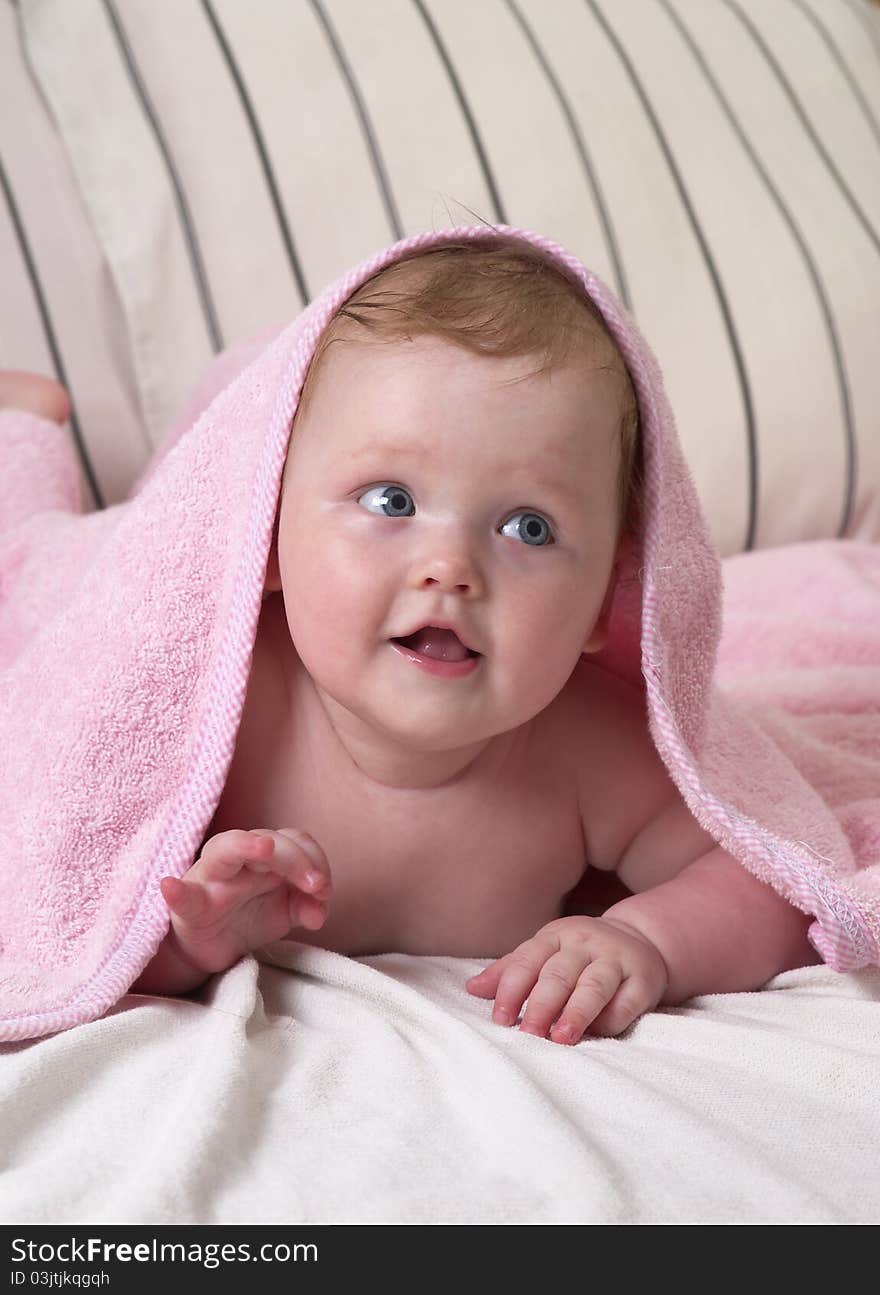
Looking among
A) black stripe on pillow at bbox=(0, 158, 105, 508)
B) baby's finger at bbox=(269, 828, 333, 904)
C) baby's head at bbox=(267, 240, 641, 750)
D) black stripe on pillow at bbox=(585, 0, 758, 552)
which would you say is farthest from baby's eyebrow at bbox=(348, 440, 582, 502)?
black stripe on pillow at bbox=(585, 0, 758, 552)

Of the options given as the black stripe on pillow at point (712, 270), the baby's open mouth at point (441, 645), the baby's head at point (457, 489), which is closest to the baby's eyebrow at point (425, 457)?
the baby's head at point (457, 489)

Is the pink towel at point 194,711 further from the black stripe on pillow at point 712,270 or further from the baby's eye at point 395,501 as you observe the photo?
the black stripe on pillow at point 712,270

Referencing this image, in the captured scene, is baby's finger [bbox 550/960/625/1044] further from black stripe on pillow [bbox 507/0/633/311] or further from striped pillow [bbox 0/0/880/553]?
black stripe on pillow [bbox 507/0/633/311]

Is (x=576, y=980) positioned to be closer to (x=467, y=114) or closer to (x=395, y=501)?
(x=395, y=501)

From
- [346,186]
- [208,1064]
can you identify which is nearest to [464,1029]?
[208,1064]

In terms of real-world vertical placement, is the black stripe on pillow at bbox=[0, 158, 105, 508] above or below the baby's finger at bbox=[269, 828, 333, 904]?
above

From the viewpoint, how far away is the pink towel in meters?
0.91

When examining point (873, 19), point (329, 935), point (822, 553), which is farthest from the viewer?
point (873, 19)

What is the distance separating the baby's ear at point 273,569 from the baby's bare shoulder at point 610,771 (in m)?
0.24

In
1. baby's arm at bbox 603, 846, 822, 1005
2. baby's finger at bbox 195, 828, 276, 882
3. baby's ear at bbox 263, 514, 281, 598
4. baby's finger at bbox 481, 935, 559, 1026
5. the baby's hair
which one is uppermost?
the baby's hair

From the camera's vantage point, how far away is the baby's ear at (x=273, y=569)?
3.17 ft

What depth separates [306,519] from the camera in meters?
0.90

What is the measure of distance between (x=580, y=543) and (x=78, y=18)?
3.48ft

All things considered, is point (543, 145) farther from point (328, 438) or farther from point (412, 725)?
point (412, 725)
